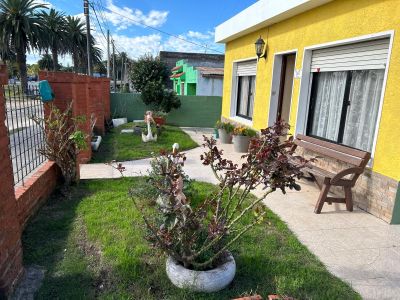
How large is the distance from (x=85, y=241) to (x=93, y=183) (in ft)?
6.69

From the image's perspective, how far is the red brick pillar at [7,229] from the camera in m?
2.34

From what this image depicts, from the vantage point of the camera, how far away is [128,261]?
2895 mm

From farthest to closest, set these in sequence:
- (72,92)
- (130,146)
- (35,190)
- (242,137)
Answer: (130,146), (242,137), (72,92), (35,190)

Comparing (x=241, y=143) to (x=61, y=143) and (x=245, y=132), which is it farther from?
(x=61, y=143)

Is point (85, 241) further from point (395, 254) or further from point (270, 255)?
point (395, 254)

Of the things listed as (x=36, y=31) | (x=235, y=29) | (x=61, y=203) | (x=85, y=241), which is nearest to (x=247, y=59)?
(x=235, y=29)

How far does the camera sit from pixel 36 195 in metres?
3.96

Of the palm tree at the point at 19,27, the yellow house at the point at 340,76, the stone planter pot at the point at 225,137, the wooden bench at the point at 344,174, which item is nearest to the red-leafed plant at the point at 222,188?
the wooden bench at the point at 344,174

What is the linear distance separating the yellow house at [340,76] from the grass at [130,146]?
2.60 metres

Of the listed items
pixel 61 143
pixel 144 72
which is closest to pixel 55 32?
pixel 144 72

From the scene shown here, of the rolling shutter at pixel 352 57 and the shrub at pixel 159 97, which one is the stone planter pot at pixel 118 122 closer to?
the shrub at pixel 159 97

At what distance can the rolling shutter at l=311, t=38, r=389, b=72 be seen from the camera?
174 inches

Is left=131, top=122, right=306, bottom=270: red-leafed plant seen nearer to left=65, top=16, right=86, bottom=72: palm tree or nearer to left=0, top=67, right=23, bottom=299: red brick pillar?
left=0, top=67, right=23, bottom=299: red brick pillar

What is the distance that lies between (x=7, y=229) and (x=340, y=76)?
17.7ft
